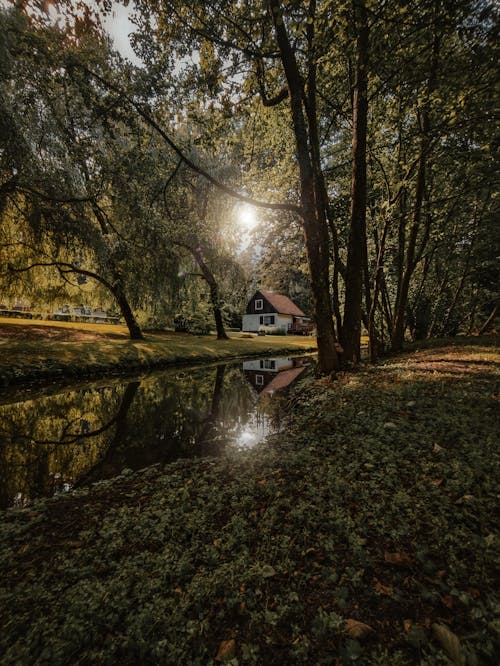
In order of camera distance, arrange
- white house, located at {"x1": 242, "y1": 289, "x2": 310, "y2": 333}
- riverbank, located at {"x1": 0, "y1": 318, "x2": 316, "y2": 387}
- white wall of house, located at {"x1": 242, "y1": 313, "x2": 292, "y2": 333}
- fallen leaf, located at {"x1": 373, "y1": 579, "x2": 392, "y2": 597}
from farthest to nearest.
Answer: white house, located at {"x1": 242, "y1": 289, "x2": 310, "y2": 333} → white wall of house, located at {"x1": 242, "y1": 313, "x2": 292, "y2": 333} → riverbank, located at {"x1": 0, "y1": 318, "x2": 316, "y2": 387} → fallen leaf, located at {"x1": 373, "y1": 579, "x2": 392, "y2": 597}

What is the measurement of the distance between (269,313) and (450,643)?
148 feet

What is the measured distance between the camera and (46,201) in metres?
10.6

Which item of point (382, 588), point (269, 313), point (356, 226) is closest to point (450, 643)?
point (382, 588)

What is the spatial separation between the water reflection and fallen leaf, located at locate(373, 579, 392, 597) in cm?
333

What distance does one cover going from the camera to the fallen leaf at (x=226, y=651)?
164cm

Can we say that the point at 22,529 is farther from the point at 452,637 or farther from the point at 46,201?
the point at 46,201

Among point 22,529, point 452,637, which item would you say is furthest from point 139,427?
point 452,637

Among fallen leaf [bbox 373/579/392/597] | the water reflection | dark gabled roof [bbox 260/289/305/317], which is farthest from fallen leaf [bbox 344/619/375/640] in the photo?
dark gabled roof [bbox 260/289/305/317]

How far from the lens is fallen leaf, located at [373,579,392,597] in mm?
1932

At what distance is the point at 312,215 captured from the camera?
7305mm

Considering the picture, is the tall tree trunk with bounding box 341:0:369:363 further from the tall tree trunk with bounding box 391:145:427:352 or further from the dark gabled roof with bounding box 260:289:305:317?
the dark gabled roof with bounding box 260:289:305:317

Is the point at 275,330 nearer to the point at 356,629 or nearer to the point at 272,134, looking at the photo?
the point at 272,134

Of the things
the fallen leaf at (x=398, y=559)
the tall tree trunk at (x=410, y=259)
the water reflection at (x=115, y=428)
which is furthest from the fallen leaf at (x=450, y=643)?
the tall tree trunk at (x=410, y=259)

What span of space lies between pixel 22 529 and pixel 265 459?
2.82m
